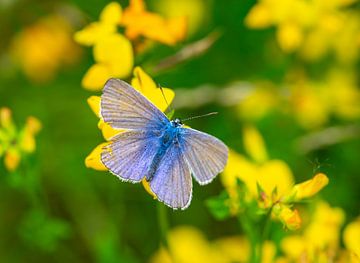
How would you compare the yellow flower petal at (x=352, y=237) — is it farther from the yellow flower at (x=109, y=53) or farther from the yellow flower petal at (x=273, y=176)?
the yellow flower at (x=109, y=53)

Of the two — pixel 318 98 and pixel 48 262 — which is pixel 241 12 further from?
pixel 48 262

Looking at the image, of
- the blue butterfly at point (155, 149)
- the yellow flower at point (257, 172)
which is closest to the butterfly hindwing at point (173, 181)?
the blue butterfly at point (155, 149)

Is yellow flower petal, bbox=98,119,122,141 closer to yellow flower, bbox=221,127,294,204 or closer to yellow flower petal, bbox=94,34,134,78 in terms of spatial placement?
yellow flower petal, bbox=94,34,134,78

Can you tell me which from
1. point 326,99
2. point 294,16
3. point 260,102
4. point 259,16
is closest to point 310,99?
point 326,99

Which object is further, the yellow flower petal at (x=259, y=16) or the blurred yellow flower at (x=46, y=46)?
the blurred yellow flower at (x=46, y=46)

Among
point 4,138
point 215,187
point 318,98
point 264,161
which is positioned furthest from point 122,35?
point 318,98
